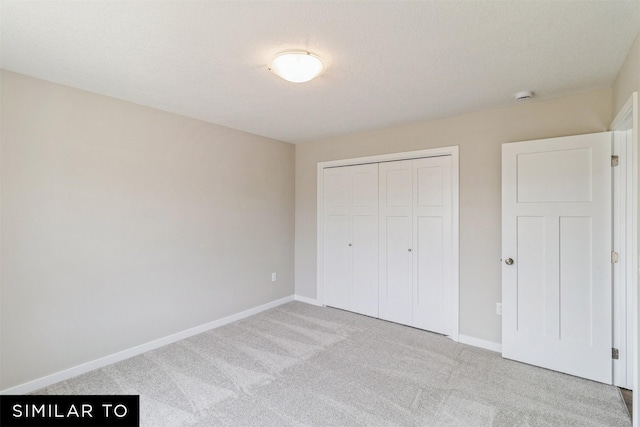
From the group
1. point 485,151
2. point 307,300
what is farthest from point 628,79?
point 307,300

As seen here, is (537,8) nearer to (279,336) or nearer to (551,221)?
(551,221)

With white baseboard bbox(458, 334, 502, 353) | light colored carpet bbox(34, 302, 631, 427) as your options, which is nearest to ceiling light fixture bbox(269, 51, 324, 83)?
light colored carpet bbox(34, 302, 631, 427)

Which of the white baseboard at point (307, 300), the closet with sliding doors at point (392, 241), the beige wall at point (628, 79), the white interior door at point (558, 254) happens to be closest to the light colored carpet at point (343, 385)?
the white interior door at point (558, 254)

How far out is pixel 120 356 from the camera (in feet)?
9.28

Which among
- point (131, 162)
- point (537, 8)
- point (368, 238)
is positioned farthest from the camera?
point (368, 238)

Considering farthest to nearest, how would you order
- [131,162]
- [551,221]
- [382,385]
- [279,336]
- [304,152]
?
1. [304,152]
2. [279,336]
3. [131,162]
4. [551,221]
5. [382,385]

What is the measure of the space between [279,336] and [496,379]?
205 cm

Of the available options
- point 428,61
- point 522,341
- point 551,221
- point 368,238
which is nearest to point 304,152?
point 368,238

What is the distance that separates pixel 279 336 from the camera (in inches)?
131

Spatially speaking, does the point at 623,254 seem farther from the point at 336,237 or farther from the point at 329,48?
the point at 336,237

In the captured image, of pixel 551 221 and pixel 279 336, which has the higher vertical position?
pixel 551 221

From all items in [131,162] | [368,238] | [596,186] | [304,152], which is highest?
[304,152]

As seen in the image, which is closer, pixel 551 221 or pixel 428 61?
pixel 428 61

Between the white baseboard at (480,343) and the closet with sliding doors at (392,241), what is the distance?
15 centimetres
